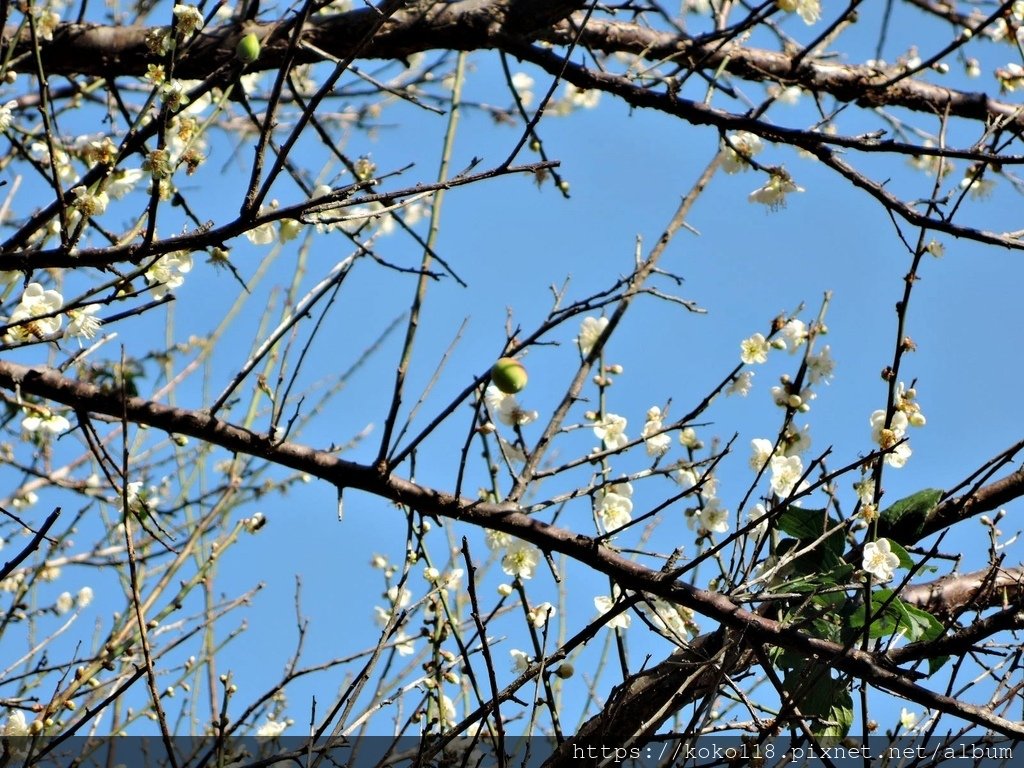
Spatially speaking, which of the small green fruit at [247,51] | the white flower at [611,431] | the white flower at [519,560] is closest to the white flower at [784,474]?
the white flower at [611,431]

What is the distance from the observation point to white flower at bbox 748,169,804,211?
8.07ft

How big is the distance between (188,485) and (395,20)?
1525mm

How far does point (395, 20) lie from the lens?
259cm

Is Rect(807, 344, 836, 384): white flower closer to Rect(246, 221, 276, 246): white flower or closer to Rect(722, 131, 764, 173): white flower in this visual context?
Rect(722, 131, 764, 173): white flower

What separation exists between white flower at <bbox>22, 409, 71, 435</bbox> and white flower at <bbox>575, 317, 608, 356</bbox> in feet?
3.71

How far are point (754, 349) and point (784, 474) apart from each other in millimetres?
295

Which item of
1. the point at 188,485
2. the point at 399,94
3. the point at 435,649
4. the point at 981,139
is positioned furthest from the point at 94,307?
the point at 981,139

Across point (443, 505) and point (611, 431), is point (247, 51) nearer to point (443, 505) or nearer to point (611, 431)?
point (443, 505)

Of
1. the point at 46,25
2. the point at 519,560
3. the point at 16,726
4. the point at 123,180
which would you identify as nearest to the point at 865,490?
the point at 519,560

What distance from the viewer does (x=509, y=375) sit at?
5.95ft

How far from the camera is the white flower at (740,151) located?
2.57 meters

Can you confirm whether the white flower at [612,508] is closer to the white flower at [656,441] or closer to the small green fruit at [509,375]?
the white flower at [656,441]

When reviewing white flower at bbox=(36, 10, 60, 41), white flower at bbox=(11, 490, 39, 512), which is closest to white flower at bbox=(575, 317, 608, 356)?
white flower at bbox=(36, 10, 60, 41)

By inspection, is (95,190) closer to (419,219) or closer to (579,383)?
(579,383)
